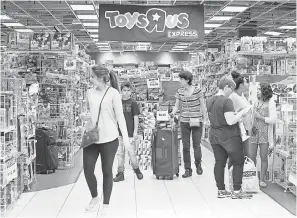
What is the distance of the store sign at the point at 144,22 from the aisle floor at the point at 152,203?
2235 mm

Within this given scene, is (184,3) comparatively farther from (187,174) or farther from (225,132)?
(225,132)

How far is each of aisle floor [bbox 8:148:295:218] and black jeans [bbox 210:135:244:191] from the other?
0.25m

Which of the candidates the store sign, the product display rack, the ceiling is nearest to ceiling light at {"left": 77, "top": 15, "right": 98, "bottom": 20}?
the ceiling

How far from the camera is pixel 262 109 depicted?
18.5 ft

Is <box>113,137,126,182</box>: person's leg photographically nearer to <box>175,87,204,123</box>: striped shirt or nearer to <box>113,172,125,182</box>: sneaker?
<box>113,172,125,182</box>: sneaker

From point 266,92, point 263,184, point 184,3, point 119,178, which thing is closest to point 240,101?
point 266,92

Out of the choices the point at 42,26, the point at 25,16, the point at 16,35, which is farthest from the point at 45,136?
the point at 42,26

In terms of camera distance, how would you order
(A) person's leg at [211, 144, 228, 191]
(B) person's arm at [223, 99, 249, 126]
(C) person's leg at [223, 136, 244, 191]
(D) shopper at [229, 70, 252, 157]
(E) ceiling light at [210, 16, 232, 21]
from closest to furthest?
(B) person's arm at [223, 99, 249, 126]
(C) person's leg at [223, 136, 244, 191]
(A) person's leg at [211, 144, 228, 191]
(D) shopper at [229, 70, 252, 157]
(E) ceiling light at [210, 16, 232, 21]

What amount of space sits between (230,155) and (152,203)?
105 cm

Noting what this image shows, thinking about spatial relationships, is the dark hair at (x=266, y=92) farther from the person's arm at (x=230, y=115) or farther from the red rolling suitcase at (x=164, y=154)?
the red rolling suitcase at (x=164, y=154)

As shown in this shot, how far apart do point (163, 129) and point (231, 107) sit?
→ 1702mm

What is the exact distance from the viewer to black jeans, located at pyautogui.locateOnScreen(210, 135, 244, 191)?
4777 millimetres

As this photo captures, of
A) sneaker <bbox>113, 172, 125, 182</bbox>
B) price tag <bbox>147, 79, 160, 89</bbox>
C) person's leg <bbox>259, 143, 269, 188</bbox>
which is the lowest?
sneaker <bbox>113, 172, 125, 182</bbox>

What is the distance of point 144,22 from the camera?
6578 millimetres
